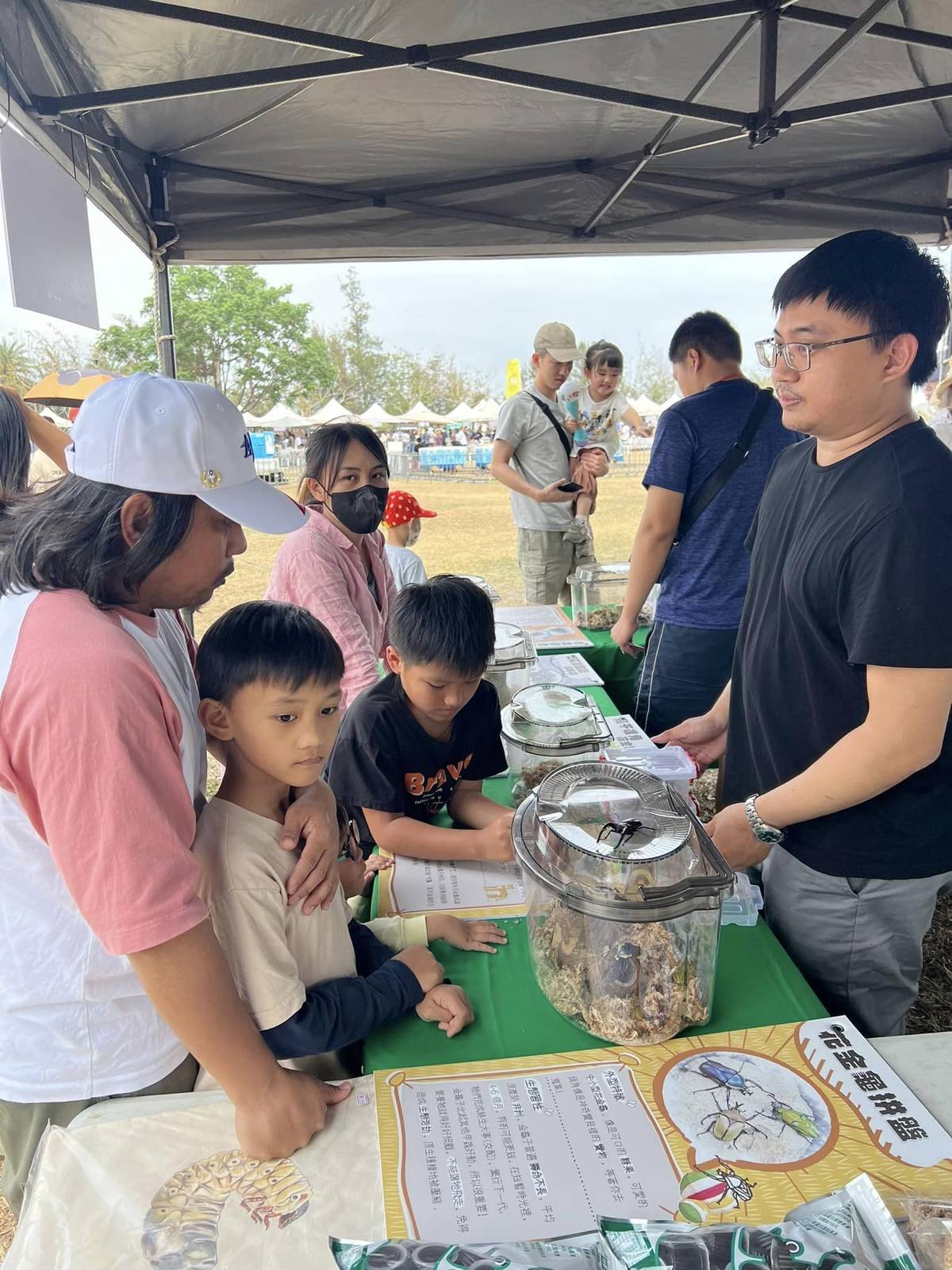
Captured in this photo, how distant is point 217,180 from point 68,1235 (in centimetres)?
396

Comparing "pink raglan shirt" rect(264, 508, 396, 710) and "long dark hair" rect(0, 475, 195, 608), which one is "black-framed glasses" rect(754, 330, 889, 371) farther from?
"pink raglan shirt" rect(264, 508, 396, 710)

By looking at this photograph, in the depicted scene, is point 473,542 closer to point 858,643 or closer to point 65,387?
point 65,387

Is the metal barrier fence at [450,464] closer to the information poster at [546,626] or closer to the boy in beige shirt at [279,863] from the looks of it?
the information poster at [546,626]

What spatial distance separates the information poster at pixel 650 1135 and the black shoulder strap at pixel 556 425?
11.5 feet

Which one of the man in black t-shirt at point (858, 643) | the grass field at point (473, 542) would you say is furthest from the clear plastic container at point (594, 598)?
the grass field at point (473, 542)

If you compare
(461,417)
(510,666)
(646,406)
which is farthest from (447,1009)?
(461,417)

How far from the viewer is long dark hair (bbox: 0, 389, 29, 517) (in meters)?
1.89

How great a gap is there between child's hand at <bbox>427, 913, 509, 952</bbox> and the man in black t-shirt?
0.39 metres

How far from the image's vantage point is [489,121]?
3312 millimetres

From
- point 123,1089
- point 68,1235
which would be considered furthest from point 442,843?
point 68,1235

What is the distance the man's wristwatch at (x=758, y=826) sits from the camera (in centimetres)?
122

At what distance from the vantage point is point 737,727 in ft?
4.90

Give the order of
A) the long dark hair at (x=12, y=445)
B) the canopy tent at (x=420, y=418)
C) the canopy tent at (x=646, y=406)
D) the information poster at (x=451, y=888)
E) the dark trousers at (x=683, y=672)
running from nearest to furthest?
the information poster at (x=451, y=888) < the long dark hair at (x=12, y=445) < the dark trousers at (x=683, y=672) < the canopy tent at (x=646, y=406) < the canopy tent at (x=420, y=418)

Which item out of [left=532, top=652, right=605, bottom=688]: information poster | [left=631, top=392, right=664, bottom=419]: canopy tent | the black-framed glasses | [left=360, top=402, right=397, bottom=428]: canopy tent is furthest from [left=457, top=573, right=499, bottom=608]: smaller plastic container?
[left=360, top=402, right=397, bottom=428]: canopy tent
